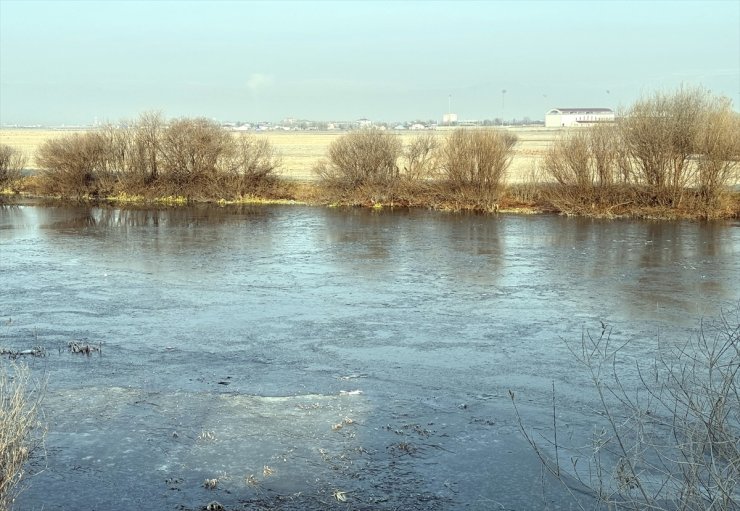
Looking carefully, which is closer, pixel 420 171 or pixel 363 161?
pixel 363 161

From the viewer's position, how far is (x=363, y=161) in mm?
35438

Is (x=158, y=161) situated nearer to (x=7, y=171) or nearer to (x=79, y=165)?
(x=79, y=165)

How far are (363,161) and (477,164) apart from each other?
17.0ft

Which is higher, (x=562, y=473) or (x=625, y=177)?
(x=625, y=177)

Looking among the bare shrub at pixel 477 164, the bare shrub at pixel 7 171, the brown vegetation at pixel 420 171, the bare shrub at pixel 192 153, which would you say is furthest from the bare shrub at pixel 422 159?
the bare shrub at pixel 7 171

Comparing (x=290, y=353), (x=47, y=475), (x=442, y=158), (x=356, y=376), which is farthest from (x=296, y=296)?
(x=442, y=158)

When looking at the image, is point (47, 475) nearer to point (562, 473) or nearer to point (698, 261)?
point (562, 473)

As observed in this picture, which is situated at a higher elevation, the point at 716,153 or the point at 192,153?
the point at 192,153

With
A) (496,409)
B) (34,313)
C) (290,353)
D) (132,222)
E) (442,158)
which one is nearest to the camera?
(496,409)

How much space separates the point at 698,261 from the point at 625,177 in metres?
11.9

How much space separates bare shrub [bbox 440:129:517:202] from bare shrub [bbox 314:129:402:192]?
9.10 ft

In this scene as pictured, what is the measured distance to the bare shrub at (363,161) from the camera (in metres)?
35.4

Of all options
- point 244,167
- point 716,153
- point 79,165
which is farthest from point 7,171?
point 716,153

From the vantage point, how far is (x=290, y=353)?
12.8 meters
